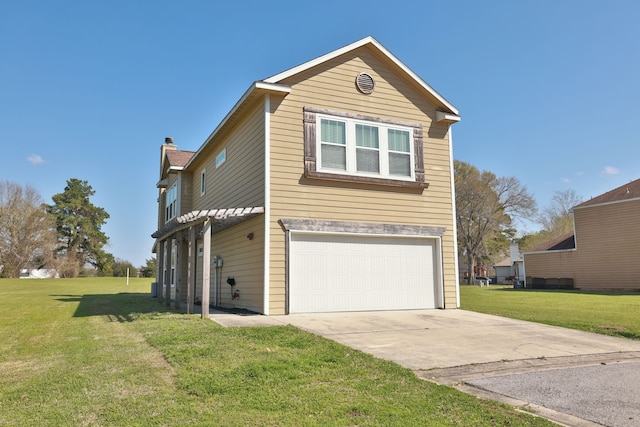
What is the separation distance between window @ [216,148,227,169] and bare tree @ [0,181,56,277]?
4067 cm

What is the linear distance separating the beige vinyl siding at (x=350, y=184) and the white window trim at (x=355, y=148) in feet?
0.96

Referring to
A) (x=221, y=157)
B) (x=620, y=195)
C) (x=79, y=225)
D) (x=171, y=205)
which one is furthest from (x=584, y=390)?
(x=79, y=225)

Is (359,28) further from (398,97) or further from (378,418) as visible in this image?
(378,418)

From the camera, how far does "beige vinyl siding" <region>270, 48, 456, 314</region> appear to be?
10797 millimetres

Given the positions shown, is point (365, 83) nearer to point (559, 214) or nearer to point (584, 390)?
point (584, 390)

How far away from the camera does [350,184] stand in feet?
37.8

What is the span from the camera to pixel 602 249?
2653cm

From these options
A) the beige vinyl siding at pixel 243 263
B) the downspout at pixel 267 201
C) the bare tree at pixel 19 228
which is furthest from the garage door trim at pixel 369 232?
the bare tree at pixel 19 228

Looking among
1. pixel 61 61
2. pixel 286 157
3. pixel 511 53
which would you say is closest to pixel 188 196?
pixel 61 61

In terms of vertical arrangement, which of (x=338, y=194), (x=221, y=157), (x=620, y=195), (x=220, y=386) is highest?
(x=620, y=195)

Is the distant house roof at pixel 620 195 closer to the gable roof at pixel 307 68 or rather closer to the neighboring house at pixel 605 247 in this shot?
the neighboring house at pixel 605 247

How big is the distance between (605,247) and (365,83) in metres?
21.9

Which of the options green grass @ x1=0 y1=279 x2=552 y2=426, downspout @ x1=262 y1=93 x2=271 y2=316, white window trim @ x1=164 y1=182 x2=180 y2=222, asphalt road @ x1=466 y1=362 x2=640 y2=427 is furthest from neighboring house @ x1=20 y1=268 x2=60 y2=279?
asphalt road @ x1=466 y1=362 x2=640 y2=427

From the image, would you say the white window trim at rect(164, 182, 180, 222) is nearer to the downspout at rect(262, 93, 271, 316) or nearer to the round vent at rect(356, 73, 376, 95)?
the downspout at rect(262, 93, 271, 316)
